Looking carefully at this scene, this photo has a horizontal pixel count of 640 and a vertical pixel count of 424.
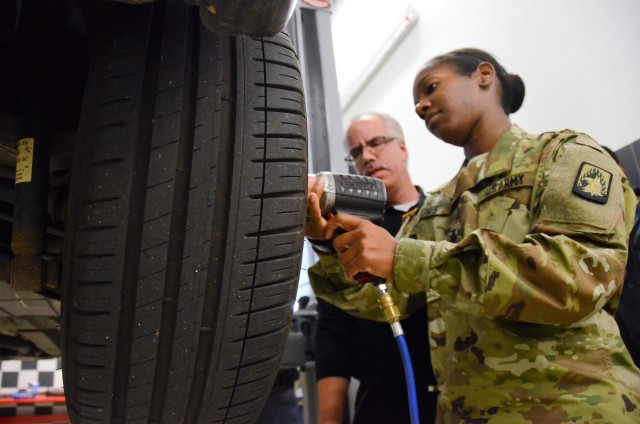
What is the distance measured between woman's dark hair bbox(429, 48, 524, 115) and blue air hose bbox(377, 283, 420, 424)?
1.88 ft

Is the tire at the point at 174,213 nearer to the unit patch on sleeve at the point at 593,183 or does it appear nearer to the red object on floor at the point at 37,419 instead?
the unit patch on sleeve at the point at 593,183

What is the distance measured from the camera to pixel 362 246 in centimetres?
93

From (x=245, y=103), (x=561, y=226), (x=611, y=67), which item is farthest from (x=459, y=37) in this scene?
(x=245, y=103)

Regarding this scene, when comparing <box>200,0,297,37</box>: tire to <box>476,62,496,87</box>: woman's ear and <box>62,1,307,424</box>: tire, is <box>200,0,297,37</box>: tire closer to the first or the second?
<box>62,1,307,424</box>: tire

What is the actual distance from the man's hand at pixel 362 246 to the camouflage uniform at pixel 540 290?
2 centimetres

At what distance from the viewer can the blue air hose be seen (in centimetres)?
88

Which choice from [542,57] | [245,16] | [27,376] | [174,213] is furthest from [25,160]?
[27,376]

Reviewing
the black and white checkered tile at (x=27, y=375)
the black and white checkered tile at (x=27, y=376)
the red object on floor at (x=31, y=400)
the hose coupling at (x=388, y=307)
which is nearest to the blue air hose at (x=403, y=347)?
the hose coupling at (x=388, y=307)

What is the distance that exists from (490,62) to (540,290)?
65 cm

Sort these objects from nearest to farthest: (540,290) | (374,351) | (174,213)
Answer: (174,213) < (540,290) < (374,351)

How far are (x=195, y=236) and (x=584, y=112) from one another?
168cm

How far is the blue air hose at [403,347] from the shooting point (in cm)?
88

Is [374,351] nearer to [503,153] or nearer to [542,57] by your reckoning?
[503,153]

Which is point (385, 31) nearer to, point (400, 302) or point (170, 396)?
point (400, 302)
